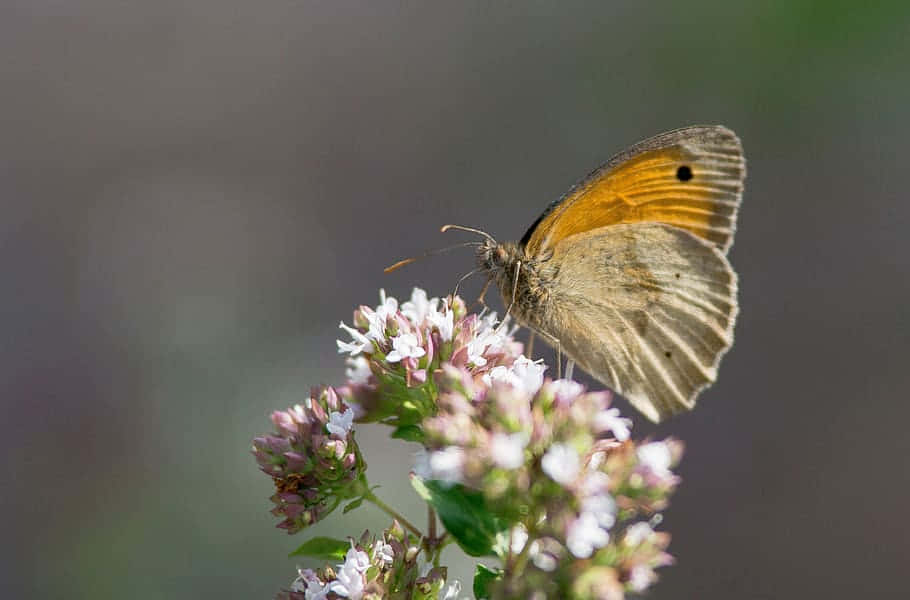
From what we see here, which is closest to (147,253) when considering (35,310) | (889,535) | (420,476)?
(35,310)

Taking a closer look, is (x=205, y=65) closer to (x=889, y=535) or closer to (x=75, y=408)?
(x=75, y=408)

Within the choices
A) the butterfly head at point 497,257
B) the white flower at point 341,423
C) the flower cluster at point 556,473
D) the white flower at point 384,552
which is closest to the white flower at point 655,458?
the flower cluster at point 556,473

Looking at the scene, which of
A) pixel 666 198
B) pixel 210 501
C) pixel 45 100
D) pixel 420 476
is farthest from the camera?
pixel 45 100

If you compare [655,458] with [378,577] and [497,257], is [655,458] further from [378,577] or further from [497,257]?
[497,257]

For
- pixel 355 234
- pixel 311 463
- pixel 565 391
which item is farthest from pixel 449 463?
pixel 355 234

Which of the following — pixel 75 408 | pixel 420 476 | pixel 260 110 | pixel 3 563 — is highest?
pixel 260 110
